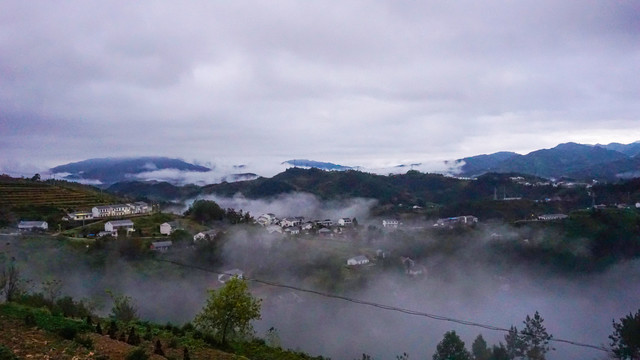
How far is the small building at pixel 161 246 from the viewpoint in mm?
37750

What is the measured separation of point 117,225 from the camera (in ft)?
139

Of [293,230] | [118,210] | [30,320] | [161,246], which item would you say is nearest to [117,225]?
[161,246]

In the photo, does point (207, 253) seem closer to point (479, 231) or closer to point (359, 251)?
point (359, 251)

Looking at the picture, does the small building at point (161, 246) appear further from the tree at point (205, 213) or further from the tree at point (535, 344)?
the tree at point (535, 344)

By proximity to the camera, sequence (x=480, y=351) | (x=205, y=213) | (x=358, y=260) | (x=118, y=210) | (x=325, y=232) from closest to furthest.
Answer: (x=480, y=351)
(x=358, y=260)
(x=118, y=210)
(x=205, y=213)
(x=325, y=232)

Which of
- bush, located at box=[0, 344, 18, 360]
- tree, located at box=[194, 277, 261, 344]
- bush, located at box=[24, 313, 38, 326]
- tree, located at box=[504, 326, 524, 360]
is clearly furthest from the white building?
bush, located at box=[0, 344, 18, 360]

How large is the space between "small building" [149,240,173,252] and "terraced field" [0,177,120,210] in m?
15.6

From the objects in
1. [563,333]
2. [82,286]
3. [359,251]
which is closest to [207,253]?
[82,286]

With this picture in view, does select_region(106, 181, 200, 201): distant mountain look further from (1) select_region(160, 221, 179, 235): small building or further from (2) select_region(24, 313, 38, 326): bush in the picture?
(2) select_region(24, 313, 38, 326): bush

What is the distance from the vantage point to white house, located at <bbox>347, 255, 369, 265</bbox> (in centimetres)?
4506

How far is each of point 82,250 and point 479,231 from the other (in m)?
47.7

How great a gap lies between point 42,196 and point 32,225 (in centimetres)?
1456

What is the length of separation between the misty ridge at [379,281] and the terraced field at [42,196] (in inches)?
600

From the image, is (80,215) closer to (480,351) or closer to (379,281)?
(379,281)
